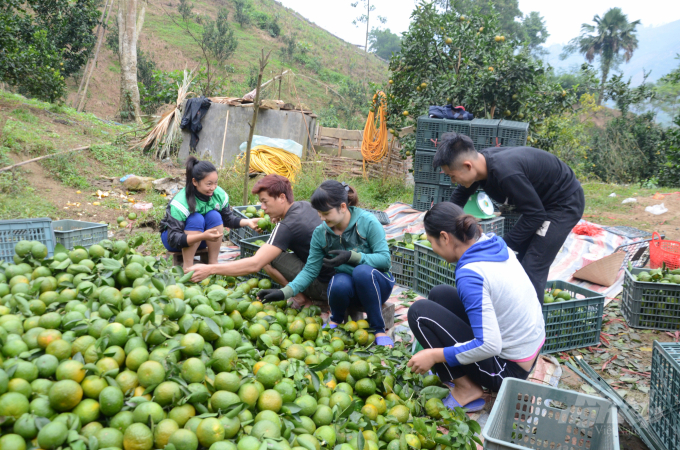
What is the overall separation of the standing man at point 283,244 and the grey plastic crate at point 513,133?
3.68 m

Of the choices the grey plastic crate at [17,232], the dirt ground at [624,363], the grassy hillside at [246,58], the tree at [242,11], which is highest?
the tree at [242,11]

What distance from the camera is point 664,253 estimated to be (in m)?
4.25

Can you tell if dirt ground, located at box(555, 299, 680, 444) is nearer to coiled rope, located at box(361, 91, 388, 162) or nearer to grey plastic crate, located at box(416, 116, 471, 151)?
grey plastic crate, located at box(416, 116, 471, 151)

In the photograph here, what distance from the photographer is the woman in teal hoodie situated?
301 centimetres

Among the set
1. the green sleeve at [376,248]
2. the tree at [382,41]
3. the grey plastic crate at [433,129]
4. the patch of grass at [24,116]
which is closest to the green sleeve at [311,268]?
the green sleeve at [376,248]

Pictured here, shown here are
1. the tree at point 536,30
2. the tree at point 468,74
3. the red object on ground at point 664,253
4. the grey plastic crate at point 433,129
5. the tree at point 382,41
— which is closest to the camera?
the red object on ground at point 664,253

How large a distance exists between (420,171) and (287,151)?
383 cm

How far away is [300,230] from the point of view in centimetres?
350

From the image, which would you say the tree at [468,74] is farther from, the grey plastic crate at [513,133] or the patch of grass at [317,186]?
the grey plastic crate at [513,133]

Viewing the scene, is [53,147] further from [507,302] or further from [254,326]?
[507,302]

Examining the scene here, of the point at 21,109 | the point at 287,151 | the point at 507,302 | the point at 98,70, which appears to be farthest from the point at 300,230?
the point at 98,70

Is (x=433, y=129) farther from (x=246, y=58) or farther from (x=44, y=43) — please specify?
(x=246, y=58)

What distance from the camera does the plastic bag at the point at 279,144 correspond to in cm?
995

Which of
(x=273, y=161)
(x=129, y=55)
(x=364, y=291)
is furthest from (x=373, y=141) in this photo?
(x=129, y=55)
